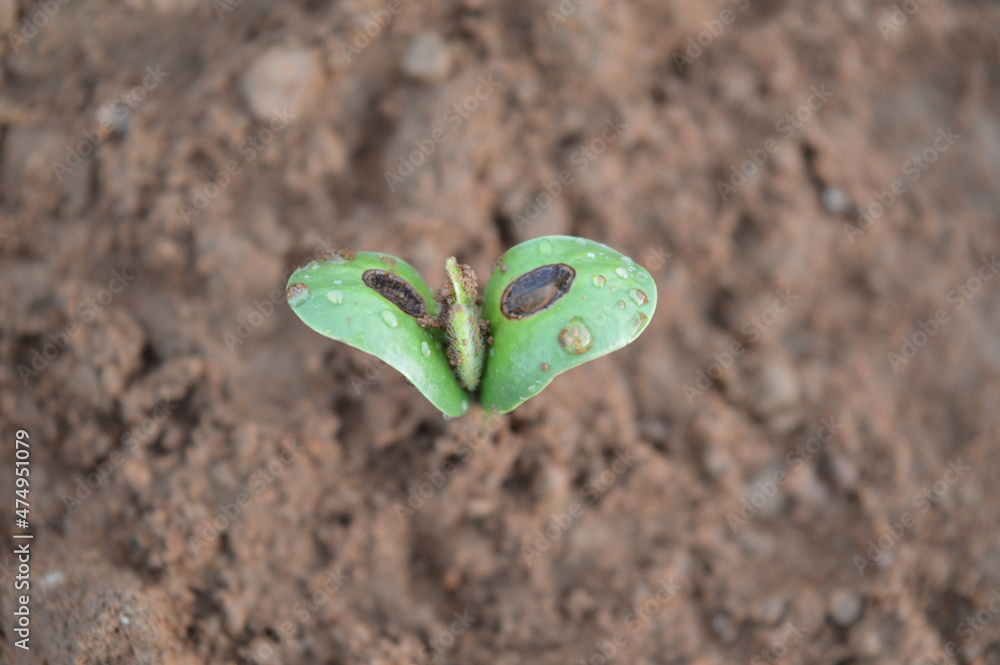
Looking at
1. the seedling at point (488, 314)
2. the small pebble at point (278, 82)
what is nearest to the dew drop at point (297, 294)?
the seedling at point (488, 314)

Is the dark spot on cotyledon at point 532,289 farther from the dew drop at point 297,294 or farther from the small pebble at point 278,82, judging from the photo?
the small pebble at point 278,82

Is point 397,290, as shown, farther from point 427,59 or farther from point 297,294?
point 427,59

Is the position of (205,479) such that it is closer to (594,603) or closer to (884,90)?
(594,603)

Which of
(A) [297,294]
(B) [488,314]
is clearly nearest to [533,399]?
(B) [488,314]

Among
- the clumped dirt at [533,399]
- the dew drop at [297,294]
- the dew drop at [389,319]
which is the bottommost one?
the clumped dirt at [533,399]

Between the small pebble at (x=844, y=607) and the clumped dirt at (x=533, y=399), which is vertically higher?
the clumped dirt at (x=533, y=399)

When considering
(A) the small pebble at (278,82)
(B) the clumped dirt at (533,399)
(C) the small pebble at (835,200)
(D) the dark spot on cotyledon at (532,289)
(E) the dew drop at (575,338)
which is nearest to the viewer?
(E) the dew drop at (575,338)
